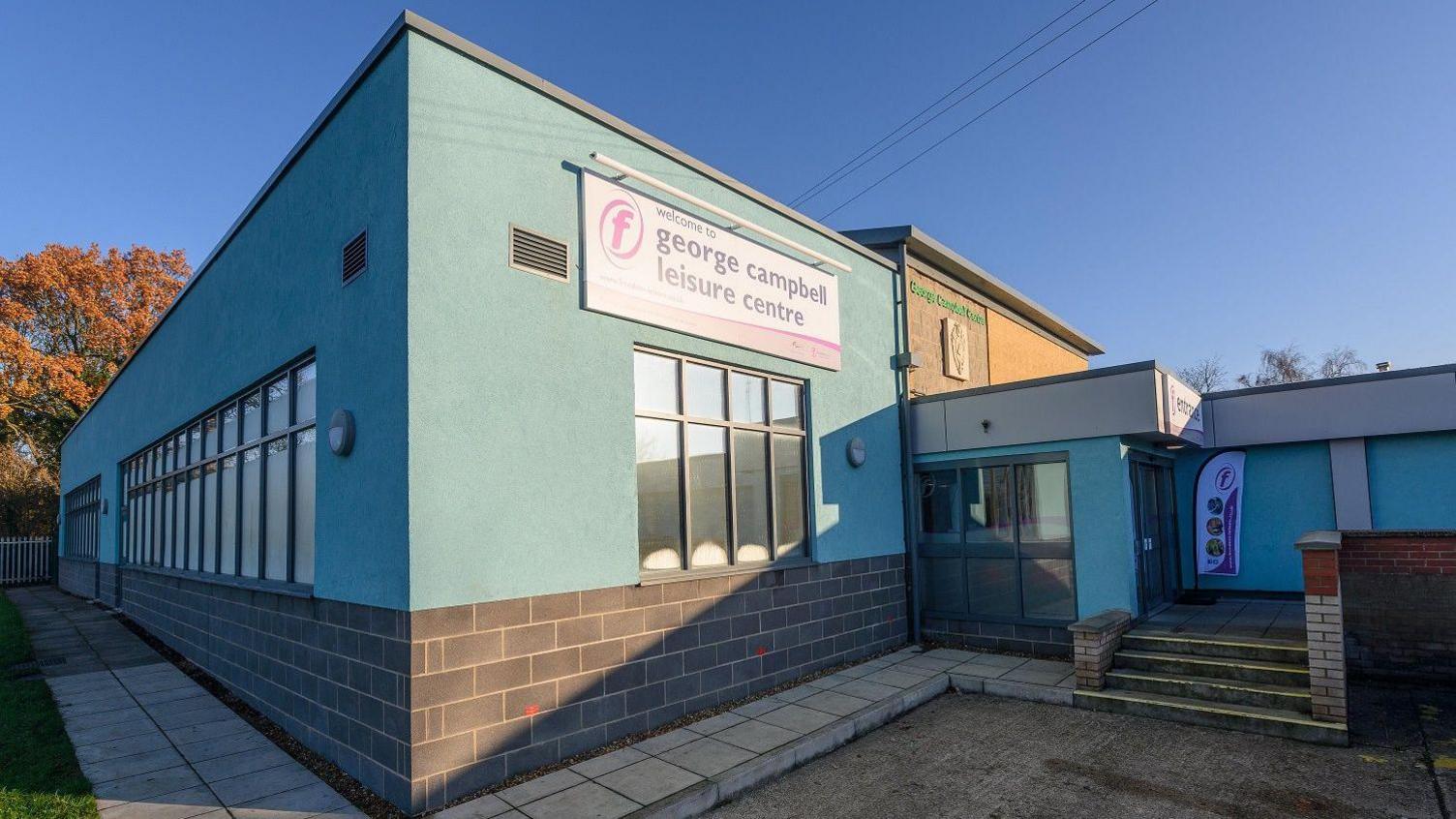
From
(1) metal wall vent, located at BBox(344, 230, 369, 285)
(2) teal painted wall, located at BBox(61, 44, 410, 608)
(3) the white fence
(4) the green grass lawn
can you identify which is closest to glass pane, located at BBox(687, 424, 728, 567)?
(2) teal painted wall, located at BBox(61, 44, 410, 608)

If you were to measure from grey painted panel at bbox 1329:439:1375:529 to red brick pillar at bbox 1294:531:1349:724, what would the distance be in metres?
4.23

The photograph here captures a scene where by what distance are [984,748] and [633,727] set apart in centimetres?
284

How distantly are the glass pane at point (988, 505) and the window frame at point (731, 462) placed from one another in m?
2.42

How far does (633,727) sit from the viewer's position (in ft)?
19.0

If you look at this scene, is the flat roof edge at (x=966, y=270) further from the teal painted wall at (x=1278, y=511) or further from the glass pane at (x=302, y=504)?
the glass pane at (x=302, y=504)

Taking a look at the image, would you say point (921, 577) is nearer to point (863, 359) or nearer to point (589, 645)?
A: point (863, 359)

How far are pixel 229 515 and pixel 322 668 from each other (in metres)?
3.48

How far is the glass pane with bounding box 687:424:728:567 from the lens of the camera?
22.0 feet

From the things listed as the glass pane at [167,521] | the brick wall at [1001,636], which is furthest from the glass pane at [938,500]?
the glass pane at [167,521]

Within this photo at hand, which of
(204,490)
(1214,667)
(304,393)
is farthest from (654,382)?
(204,490)

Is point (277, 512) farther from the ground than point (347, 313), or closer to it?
closer to it

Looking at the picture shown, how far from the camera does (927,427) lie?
9570mm

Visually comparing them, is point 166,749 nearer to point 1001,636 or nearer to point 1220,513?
point 1001,636

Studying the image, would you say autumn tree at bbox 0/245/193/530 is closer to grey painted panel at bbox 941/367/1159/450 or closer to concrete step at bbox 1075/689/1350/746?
grey painted panel at bbox 941/367/1159/450
